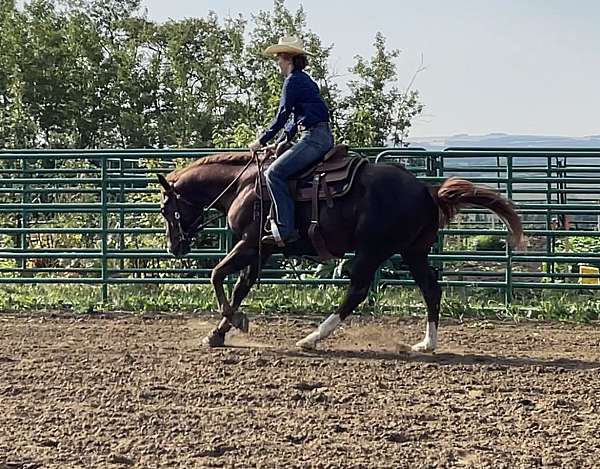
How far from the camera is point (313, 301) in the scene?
1032 centimetres

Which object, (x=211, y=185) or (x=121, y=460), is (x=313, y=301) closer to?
(x=211, y=185)

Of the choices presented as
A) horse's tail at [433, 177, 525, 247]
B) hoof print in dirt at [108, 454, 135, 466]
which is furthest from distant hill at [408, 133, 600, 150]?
hoof print in dirt at [108, 454, 135, 466]

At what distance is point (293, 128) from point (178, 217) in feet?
4.39

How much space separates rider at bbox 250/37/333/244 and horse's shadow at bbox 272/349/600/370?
93 centimetres

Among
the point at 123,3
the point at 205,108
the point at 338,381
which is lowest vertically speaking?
the point at 338,381

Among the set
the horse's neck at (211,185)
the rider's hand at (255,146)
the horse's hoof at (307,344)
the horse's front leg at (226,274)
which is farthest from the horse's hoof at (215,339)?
the rider's hand at (255,146)

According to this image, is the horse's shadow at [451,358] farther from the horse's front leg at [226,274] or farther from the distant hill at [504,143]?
the distant hill at [504,143]

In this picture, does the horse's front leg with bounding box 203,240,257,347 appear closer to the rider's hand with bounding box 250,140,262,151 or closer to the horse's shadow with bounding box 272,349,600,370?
the horse's shadow with bounding box 272,349,600,370

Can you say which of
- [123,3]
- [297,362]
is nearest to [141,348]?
[297,362]

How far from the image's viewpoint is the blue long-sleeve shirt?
764 cm

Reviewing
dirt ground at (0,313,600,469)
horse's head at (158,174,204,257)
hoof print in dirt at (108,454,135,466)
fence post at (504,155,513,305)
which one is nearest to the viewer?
hoof print in dirt at (108,454,135,466)

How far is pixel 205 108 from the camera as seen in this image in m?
29.5

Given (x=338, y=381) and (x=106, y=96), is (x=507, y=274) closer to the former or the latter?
(x=338, y=381)

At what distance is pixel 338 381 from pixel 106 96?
24.9m
